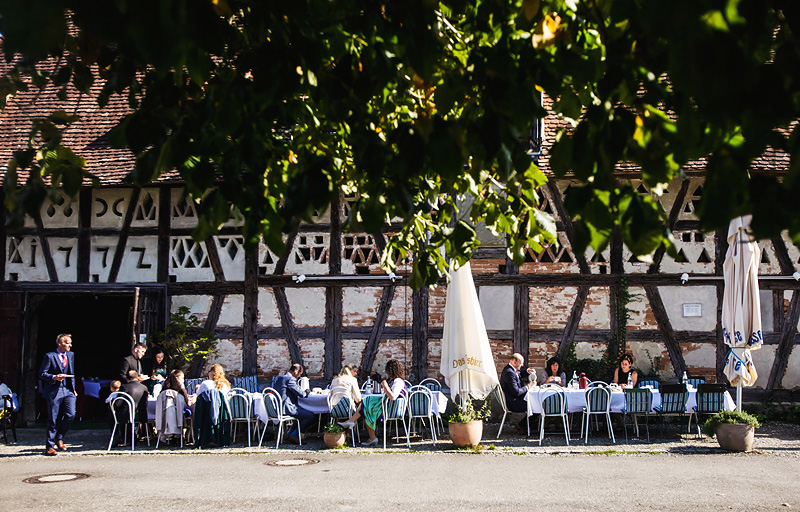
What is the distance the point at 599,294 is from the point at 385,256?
9.03 metres

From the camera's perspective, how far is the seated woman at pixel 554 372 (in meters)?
12.7

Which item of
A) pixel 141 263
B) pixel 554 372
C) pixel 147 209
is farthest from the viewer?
pixel 147 209

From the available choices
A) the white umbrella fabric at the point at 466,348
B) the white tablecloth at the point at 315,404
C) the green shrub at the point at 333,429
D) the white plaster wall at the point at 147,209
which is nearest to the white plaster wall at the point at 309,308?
the white tablecloth at the point at 315,404

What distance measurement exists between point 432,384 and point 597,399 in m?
2.86

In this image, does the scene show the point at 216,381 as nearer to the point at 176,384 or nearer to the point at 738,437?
the point at 176,384

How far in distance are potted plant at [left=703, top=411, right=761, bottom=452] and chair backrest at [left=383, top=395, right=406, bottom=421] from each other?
4.16 m

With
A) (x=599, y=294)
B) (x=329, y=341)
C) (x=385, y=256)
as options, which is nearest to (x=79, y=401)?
(x=329, y=341)

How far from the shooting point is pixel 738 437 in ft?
33.6

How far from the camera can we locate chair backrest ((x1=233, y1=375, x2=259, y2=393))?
537 inches

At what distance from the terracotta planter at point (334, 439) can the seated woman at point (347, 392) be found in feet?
0.78

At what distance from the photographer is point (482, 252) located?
14023 millimetres

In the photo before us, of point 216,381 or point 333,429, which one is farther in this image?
point 216,381

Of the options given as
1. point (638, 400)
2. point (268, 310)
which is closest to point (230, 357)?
point (268, 310)

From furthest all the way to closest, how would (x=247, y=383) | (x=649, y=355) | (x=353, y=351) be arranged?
1. (x=353, y=351)
2. (x=247, y=383)
3. (x=649, y=355)
